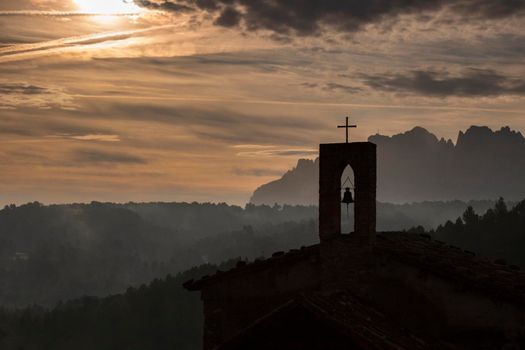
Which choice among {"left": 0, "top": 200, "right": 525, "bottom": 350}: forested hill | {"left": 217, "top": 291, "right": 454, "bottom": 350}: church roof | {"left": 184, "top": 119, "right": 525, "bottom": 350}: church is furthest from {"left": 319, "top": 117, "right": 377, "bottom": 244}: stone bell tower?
{"left": 0, "top": 200, "right": 525, "bottom": 350}: forested hill

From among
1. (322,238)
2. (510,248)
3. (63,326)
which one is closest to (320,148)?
(322,238)

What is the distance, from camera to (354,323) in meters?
13.4

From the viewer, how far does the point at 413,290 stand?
57.6 feet

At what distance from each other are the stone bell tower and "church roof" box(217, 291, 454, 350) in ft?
6.42

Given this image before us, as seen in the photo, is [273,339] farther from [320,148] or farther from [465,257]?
[465,257]

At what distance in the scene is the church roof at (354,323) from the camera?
12.3 m

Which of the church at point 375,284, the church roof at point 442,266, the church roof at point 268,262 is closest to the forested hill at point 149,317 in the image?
the church roof at point 442,266

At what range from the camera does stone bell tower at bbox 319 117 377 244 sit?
1786 cm

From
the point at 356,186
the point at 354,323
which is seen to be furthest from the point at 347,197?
the point at 354,323

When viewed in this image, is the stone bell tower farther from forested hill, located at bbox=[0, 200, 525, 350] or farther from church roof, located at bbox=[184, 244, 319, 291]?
forested hill, located at bbox=[0, 200, 525, 350]

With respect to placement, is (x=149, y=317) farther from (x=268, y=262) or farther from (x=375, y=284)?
Result: (x=375, y=284)

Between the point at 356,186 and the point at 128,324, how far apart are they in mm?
119513

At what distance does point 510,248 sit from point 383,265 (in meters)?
82.6

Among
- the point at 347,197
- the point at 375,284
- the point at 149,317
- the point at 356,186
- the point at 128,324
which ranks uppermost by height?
the point at 356,186
